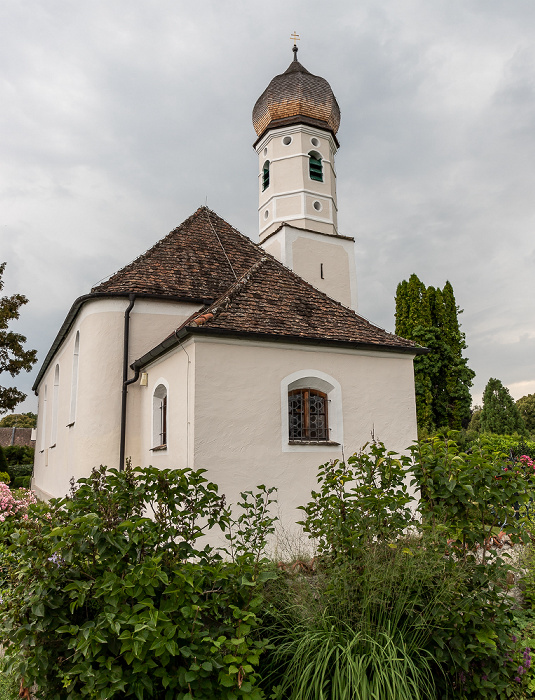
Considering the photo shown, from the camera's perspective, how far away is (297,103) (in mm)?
17516

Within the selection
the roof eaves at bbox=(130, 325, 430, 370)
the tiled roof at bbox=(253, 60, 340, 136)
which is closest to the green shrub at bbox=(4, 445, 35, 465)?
the tiled roof at bbox=(253, 60, 340, 136)

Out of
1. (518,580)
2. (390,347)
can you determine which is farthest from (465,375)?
(518,580)

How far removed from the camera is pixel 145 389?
1206 cm

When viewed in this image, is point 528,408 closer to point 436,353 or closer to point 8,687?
point 436,353

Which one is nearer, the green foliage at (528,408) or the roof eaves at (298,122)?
the roof eaves at (298,122)

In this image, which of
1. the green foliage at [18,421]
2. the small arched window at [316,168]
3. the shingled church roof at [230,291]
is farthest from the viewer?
the green foliage at [18,421]

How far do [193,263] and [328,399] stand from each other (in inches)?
222

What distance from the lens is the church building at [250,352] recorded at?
30.5ft

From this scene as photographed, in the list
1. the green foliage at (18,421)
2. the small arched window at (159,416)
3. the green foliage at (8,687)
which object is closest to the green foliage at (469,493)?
the green foliage at (8,687)

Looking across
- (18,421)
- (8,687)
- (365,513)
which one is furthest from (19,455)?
(365,513)

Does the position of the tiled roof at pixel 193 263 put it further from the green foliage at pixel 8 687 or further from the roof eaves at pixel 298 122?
the green foliage at pixel 8 687

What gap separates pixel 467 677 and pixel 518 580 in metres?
1.70

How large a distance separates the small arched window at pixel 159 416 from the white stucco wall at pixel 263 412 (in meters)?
0.48

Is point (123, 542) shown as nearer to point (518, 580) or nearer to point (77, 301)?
point (518, 580)
